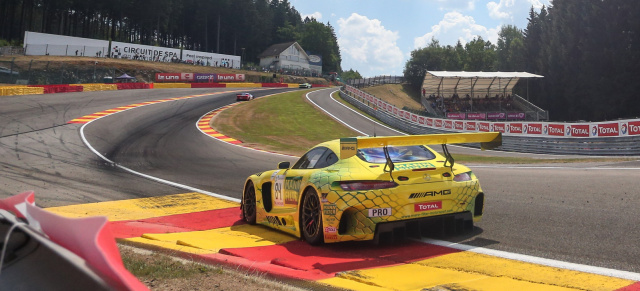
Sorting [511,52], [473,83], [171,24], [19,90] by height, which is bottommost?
[19,90]

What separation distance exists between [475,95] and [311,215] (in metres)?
50.4

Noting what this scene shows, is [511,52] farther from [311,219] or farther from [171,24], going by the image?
[311,219]

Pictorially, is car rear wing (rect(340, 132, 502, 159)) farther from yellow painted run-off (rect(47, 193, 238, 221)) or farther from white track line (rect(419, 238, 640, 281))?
yellow painted run-off (rect(47, 193, 238, 221))

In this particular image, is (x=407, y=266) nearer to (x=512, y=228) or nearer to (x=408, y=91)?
(x=512, y=228)

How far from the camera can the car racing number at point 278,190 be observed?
7.13 m

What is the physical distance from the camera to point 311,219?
6.33 metres

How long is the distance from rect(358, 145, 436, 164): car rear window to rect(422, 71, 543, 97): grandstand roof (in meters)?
45.0

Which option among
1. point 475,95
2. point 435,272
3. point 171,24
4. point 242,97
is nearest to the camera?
point 435,272

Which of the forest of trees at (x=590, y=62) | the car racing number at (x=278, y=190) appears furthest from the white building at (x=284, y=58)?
the car racing number at (x=278, y=190)

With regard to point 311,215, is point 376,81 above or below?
above

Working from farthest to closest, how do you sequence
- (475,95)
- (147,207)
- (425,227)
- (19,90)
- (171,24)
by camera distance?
1. (171,24)
2. (475,95)
3. (19,90)
4. (147,207)
5. (425,227)

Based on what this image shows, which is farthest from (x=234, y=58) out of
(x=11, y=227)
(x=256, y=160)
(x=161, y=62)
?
(x=11, y=227)

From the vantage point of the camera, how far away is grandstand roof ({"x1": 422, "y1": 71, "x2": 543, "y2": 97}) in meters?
51.3

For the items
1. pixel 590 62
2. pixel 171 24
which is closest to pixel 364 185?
pixel 590 62
